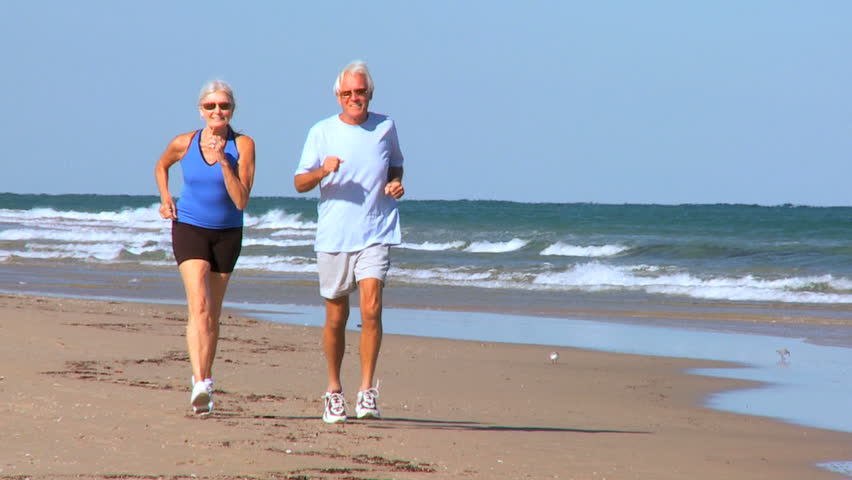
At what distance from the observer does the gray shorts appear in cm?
577

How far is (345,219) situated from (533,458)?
149 cm

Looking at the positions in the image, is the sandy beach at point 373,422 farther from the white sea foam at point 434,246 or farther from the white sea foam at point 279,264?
the white sea foam at point 434,246

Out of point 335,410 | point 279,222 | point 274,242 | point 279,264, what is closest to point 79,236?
point 274,242

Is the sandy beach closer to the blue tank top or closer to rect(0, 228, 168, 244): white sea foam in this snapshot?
the blue tank top

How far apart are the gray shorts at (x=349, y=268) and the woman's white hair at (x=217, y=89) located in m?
0.87

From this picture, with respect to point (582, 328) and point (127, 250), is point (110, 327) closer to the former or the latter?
point (582, 328)

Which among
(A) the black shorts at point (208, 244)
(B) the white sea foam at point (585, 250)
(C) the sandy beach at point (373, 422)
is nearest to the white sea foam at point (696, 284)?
(B) the white sea foam at point (585, 250)

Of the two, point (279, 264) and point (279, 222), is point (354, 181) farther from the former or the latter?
point (279, 222)

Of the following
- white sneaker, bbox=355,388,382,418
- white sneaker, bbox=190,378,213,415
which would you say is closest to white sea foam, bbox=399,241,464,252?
white sneaker, bbox=355,388,382,418

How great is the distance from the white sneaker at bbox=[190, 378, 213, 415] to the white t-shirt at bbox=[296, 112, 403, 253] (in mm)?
860

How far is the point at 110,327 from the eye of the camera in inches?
419

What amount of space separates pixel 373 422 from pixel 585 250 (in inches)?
1109

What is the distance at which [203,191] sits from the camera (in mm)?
5734

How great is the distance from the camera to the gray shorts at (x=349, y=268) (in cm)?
577
